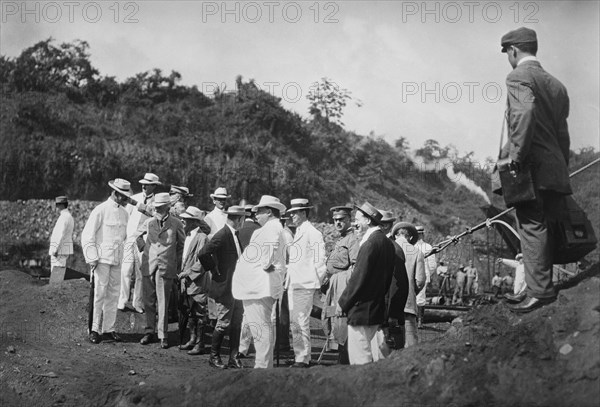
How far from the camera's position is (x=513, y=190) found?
7.09 m

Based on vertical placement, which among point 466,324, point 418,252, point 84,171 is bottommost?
point 466,324

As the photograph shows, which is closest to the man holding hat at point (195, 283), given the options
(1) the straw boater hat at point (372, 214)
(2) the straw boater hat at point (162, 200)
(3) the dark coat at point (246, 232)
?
(2) the straw boater hat at point (162, 200)

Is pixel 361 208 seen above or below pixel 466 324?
above

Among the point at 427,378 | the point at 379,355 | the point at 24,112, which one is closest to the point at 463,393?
the point at 427,378

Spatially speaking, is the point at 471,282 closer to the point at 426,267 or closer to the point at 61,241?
the point at 426,267

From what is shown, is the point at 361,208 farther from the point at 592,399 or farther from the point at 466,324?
the point at 592,399

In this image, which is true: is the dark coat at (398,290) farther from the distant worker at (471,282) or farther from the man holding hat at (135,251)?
the distant worker at (471,282)

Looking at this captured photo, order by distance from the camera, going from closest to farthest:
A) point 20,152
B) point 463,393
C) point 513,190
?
point 463,393 → point 513,190 → point 20,152

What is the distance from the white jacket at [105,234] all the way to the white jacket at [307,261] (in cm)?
285

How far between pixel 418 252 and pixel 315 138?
2916 cm

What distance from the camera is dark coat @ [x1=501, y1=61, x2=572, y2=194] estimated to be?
702 cm

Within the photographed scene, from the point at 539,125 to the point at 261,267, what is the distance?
3739 millimetres

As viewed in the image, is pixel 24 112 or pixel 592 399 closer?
pixel 592 399

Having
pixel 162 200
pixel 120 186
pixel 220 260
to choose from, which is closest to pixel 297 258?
pixel 220 260
